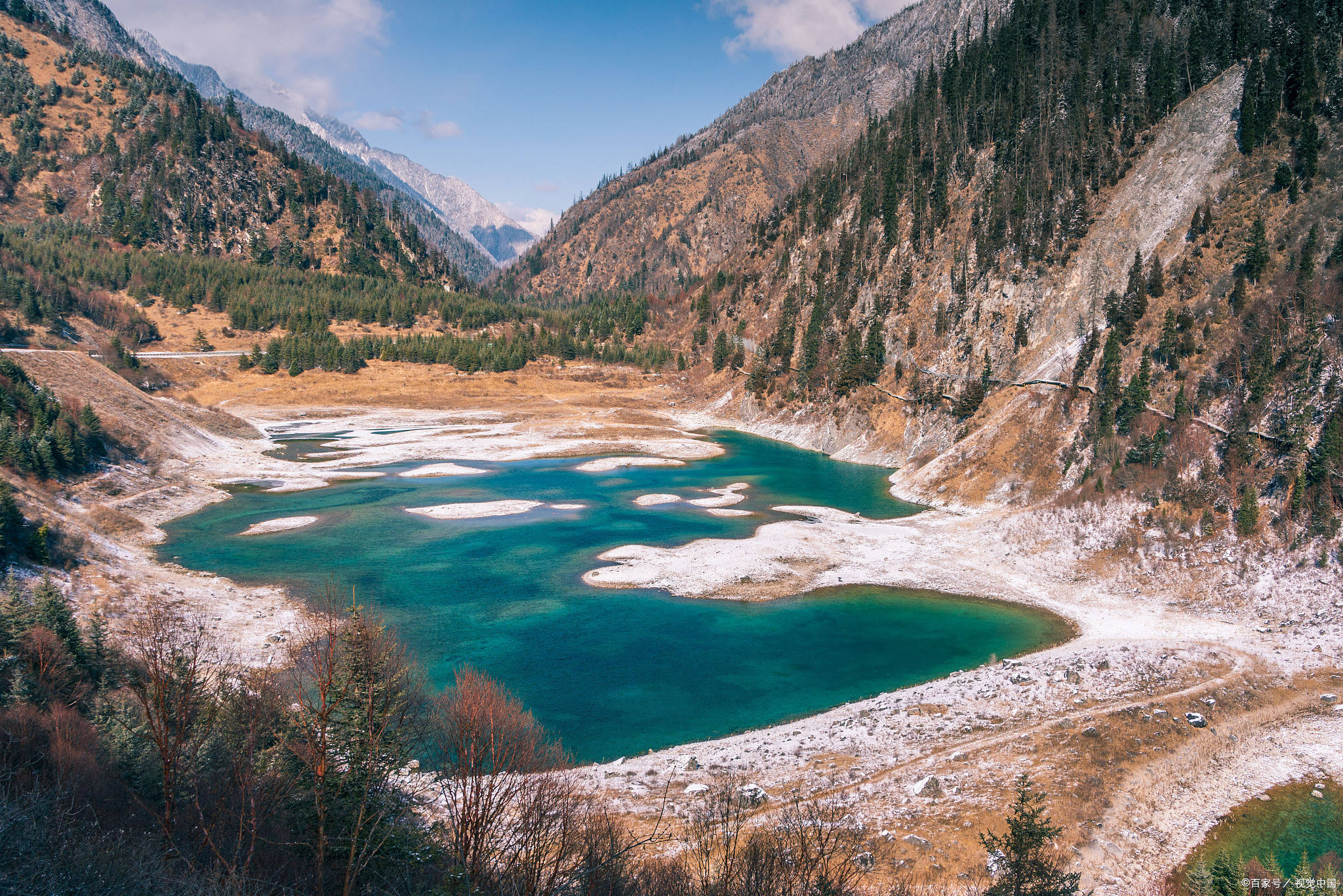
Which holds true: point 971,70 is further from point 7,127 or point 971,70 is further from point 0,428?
point 7,127

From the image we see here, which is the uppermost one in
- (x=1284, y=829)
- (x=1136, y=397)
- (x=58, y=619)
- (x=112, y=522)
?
(x=1136, y=397)

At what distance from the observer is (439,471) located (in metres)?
75.8

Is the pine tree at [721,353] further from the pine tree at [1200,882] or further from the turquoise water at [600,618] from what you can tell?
the pine tree at [1200,882]

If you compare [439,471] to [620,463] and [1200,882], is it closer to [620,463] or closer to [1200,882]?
[620,463]

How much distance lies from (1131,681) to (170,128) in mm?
238501

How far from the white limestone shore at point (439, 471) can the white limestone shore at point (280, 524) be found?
1819 cm

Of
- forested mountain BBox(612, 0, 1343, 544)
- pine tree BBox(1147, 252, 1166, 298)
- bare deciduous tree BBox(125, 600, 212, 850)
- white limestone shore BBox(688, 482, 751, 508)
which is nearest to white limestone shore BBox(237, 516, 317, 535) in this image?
bare deciduous tree BBox(125, 600, 212, 850)

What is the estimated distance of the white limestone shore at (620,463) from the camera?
8081cm

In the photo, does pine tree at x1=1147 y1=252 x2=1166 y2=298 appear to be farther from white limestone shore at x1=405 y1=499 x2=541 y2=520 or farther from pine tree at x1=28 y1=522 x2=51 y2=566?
pine tree at x1=28 y1=522 x2=51 y2=566

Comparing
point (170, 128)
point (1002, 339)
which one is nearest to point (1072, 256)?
point (1002, 339)

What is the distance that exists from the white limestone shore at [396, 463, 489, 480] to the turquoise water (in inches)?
451

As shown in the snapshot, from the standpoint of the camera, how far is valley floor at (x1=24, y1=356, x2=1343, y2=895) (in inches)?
819

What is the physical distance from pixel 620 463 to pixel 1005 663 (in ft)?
189

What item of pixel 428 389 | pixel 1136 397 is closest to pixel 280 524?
pixel 1136 397
